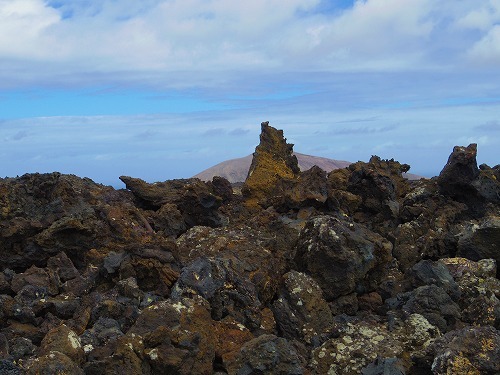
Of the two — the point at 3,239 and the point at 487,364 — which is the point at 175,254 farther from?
the point at 487,364

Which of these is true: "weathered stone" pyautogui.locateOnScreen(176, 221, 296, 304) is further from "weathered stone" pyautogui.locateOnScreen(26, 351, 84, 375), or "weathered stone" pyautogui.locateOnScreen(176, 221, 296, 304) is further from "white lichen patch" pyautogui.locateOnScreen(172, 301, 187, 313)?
"weathered stone" pyautogui.locateOnScreen(26, 351, 84, 375)

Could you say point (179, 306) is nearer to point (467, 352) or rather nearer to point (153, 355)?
point (153, 355)

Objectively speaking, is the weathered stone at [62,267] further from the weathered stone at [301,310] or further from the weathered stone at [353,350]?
the weathered stone at [353,350]

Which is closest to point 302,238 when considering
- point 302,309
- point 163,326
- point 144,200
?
point 302,309

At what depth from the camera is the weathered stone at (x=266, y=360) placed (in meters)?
8.96

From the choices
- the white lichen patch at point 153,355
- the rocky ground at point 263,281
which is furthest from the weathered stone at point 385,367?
the white lichen patch at point 153,355

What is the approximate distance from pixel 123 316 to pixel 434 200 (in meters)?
11.7

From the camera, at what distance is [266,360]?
9.02 metres

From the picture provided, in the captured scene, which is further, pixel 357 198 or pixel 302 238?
pixel 357 198

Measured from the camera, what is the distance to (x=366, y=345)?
33.9 ft

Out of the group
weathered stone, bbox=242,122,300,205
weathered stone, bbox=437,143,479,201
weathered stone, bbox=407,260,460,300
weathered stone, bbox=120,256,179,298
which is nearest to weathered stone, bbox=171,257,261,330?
weathered stone, bbox=120,256,179,298

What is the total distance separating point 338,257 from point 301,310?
162cm

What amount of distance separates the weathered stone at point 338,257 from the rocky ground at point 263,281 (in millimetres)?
30

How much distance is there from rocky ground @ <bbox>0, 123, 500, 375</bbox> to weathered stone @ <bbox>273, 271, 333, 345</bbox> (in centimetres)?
3
